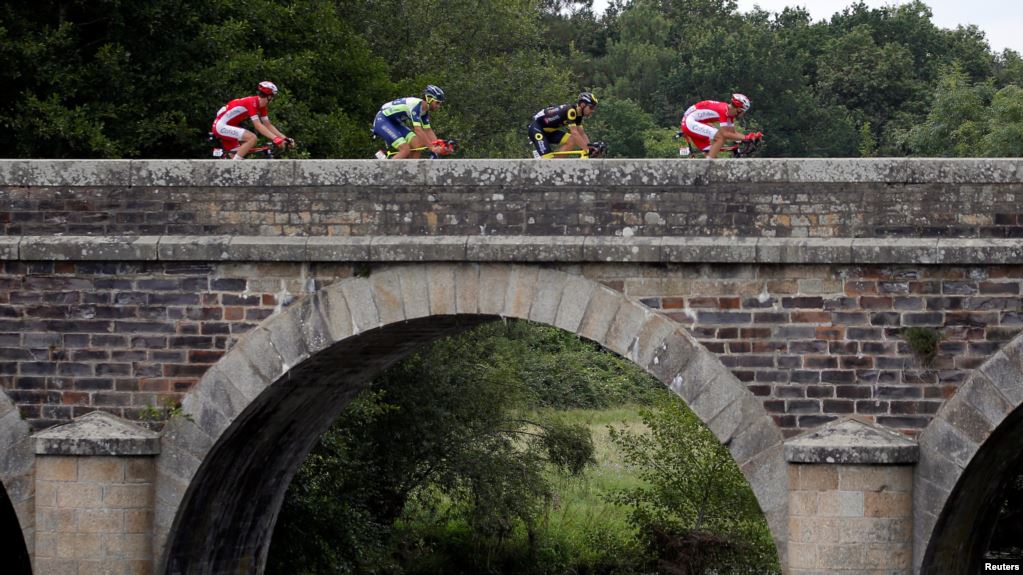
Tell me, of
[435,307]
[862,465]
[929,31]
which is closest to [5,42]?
[435,307]

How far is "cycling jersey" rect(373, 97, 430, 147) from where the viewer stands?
43.3ft

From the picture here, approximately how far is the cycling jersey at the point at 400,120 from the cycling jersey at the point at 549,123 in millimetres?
844

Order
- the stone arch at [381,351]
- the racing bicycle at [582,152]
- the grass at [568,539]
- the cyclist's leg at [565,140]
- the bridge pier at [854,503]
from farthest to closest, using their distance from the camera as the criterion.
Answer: the grass at [568,539] < the cyclist's leg at [565,140] < the racing bicycle at [582,152] < the stone arch at [381,351] < the bridge pier at [854,503]

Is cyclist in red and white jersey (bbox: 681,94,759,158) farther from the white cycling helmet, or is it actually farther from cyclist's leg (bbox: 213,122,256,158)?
cyclist's leg (bbox: 213,122,256,158)

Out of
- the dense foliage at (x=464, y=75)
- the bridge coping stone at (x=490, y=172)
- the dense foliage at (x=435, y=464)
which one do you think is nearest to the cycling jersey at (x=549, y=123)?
the bridge coping stone at (x=490, y=172)

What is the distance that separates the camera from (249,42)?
19.2 m

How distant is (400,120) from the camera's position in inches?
526

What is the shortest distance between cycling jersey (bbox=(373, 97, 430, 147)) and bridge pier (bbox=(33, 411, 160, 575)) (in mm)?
2979

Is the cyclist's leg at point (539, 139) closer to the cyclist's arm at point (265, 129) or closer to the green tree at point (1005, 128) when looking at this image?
the cyclist's arm at point (265, 129)

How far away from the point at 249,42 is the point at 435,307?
840 cm

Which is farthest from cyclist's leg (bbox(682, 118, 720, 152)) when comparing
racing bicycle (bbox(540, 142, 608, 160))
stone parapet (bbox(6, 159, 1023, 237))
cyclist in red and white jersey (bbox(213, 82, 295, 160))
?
cyclist in red and white jersey (bbox(213, 82, 295, 160))

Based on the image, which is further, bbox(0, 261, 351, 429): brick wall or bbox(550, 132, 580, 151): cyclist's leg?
bbox(550, 132, 580, 151): cyclist's leg

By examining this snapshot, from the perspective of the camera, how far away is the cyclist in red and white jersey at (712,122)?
1257cm

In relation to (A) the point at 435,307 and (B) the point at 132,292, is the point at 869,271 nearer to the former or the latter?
(A) the point at 435,307
